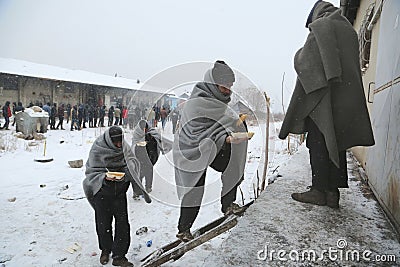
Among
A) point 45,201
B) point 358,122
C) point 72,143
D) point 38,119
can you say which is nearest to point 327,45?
point 358,122

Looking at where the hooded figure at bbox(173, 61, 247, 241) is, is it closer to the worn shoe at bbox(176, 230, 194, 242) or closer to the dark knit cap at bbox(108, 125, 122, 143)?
the worn shoe at bbox(176, 230, 194, 242)

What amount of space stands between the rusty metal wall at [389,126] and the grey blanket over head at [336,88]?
0.22m

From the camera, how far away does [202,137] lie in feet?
7.92

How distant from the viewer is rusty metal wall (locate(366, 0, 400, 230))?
69.0 inches

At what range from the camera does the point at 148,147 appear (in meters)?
5.41

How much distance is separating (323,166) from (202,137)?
37.7 inches

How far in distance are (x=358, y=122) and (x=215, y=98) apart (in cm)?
109

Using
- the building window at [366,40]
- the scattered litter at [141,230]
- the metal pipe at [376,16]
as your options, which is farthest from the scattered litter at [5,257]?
the building window at [366,40]

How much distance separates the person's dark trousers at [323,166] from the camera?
74.7 inches

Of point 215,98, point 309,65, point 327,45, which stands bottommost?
point 215,98

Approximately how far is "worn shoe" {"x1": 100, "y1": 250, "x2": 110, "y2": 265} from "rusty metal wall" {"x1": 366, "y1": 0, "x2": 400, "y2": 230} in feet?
9.62

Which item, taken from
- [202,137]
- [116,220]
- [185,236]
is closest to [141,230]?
[116,220]

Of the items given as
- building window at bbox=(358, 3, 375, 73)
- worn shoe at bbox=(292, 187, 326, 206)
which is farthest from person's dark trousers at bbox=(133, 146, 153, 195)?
building window at bbox=(358, 3, 375, 73)

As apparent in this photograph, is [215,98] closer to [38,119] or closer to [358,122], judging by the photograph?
[358,122]
